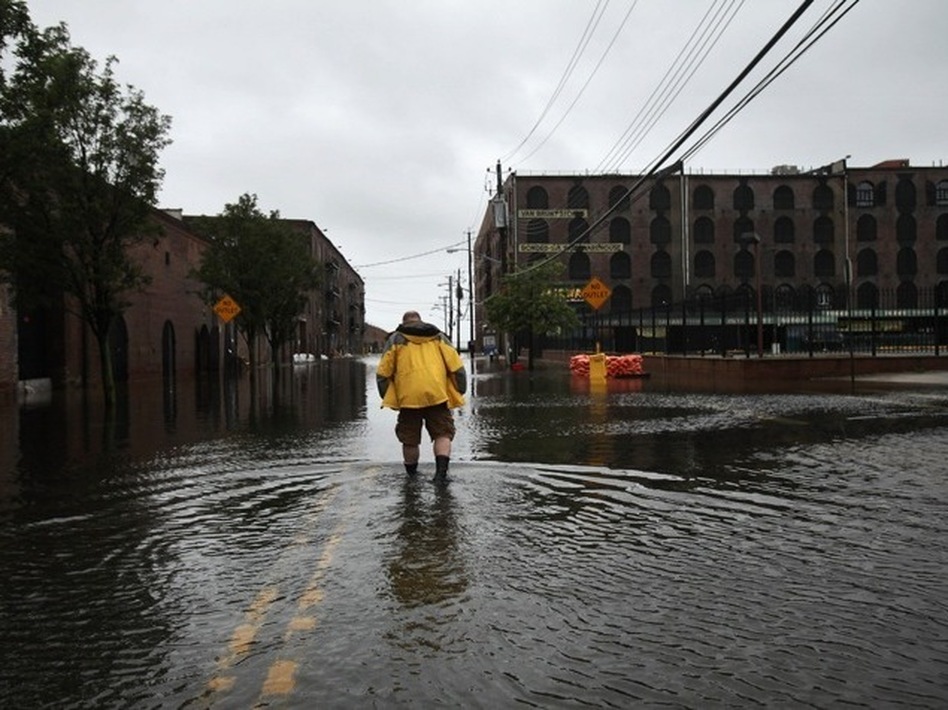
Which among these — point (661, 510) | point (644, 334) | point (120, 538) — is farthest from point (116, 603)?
point (644, 334)

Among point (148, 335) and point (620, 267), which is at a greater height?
point (620, 267)

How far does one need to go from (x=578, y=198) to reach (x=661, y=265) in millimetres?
8652

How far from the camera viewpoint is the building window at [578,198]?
68.2 m

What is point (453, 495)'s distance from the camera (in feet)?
22.6

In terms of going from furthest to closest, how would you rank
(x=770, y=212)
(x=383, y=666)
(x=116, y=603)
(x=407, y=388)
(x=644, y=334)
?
1. (x=770, y=212)
2. (x=644, y=334)
3. (x=407, y=388)
4. (x=116, y=603)
5. (x=383, y=666)

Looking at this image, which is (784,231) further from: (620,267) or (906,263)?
(620,267)

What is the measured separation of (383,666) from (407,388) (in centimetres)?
466

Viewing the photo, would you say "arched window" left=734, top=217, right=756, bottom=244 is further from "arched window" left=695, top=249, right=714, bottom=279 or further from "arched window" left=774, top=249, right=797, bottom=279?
"arched window" left=774, top=249, right=797, bottom=279

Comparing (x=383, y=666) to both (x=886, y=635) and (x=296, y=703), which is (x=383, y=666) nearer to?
(x=296, y=703)

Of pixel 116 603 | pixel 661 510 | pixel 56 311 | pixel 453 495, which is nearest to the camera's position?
pixel 116 603

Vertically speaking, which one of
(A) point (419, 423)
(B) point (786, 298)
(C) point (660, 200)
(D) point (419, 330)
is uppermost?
(C) point (660, 200)

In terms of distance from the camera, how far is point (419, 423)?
316 inches

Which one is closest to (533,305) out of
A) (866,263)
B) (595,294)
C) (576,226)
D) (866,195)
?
(595,294)

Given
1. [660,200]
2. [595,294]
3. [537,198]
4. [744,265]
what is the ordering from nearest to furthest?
[595,294] → [744,265] → [537,198] → [660,200]
